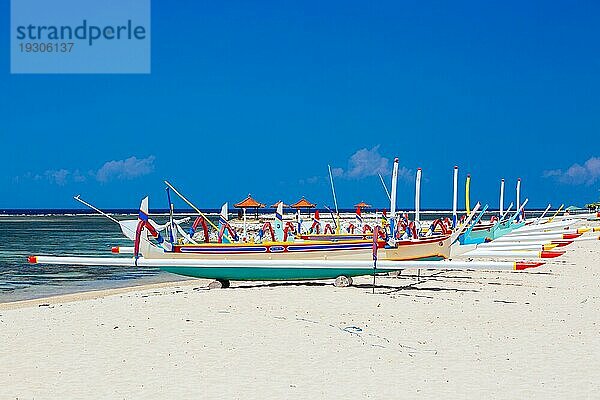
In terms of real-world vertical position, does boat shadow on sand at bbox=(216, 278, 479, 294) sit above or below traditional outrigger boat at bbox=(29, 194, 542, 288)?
below

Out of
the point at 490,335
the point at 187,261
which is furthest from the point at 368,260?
the point at 490,335

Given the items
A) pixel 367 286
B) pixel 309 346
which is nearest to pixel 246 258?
pixel 367 286

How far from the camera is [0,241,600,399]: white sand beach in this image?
6.88 metres

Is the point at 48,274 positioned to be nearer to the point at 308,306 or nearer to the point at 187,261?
the point at 187,261

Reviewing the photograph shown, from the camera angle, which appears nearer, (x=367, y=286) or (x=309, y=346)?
(x=309, y=346)

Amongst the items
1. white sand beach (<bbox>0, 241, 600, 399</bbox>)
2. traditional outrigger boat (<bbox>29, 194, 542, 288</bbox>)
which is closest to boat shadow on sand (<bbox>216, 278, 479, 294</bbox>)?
traditional outrigger boat (<bbox>29, 194, 542, 288</bbox>)

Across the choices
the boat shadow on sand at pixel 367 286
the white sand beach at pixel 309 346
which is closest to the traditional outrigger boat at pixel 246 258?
the boat shadow on sand at pixel 367 286

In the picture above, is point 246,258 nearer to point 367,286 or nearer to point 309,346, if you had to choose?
point 367,286

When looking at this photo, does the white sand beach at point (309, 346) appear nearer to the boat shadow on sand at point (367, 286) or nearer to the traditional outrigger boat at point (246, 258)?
the boat shadow on sand at point (367, 286)

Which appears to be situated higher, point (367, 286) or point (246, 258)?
point (246, 258)

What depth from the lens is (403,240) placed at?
1498 centimetres

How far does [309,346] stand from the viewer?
8.64m

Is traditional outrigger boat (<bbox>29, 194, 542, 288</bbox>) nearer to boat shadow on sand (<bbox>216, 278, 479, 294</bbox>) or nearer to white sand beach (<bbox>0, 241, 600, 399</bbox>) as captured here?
boat shadow on sand (<bbox>216, 278, 479, 294</bbox>)

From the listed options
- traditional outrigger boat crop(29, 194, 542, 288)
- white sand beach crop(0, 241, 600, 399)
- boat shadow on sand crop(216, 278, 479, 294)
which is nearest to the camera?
white sand beach crop(0, 241, 600, 399)
